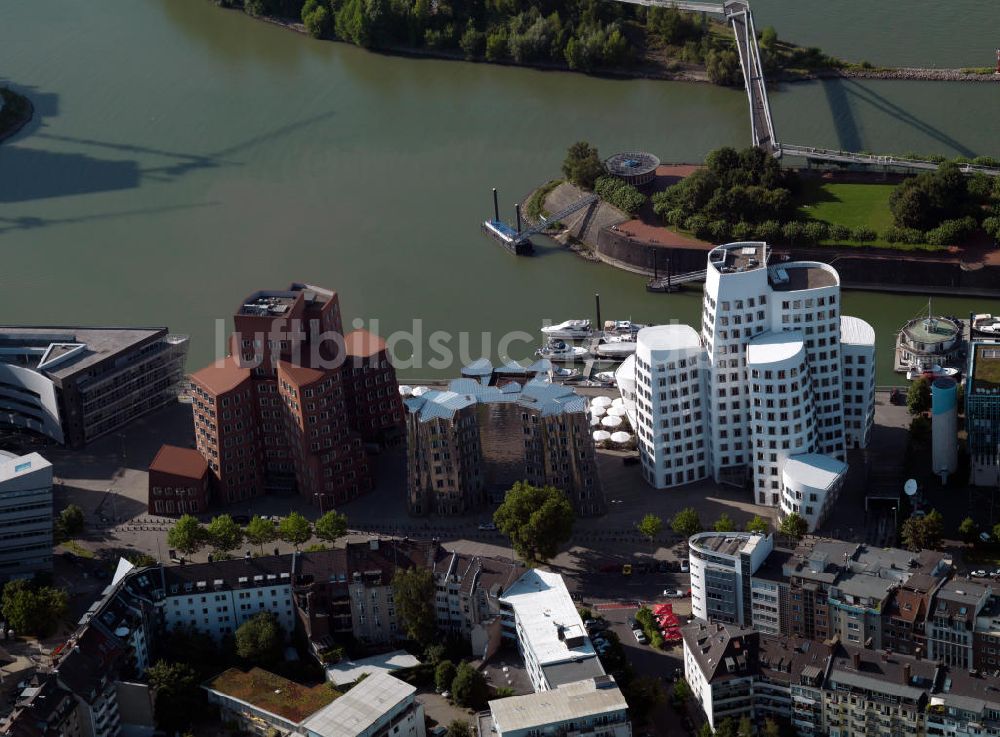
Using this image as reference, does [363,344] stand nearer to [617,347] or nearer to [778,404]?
[617,347]

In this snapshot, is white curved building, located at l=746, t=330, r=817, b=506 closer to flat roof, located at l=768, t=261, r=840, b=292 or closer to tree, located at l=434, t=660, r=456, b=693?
flat roof, located at l=768, t=261, r=840, b=292

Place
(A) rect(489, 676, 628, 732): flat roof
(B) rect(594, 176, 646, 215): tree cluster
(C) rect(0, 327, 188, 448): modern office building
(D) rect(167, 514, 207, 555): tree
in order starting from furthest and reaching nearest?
(B) rect(594, 176, 646, 215): tree cluster, (C) rect(0, 327, 188, 448): modern office building, (D) rect(167, 514, 207, 555): tree, (A) rect(489, 676, 628, 732): flat roof

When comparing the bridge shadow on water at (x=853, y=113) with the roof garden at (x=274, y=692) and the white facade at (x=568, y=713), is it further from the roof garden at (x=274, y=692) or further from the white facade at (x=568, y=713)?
the roof garden at (x=274, y=692)

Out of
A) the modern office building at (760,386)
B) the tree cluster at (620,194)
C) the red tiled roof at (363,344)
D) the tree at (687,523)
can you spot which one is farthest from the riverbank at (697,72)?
the tree at (687,523)

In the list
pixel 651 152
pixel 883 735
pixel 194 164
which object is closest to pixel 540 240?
pixel 651 152

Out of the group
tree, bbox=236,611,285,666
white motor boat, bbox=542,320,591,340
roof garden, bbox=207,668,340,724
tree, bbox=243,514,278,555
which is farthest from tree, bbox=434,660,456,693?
white motor boat, bbox=542,320,591,340
